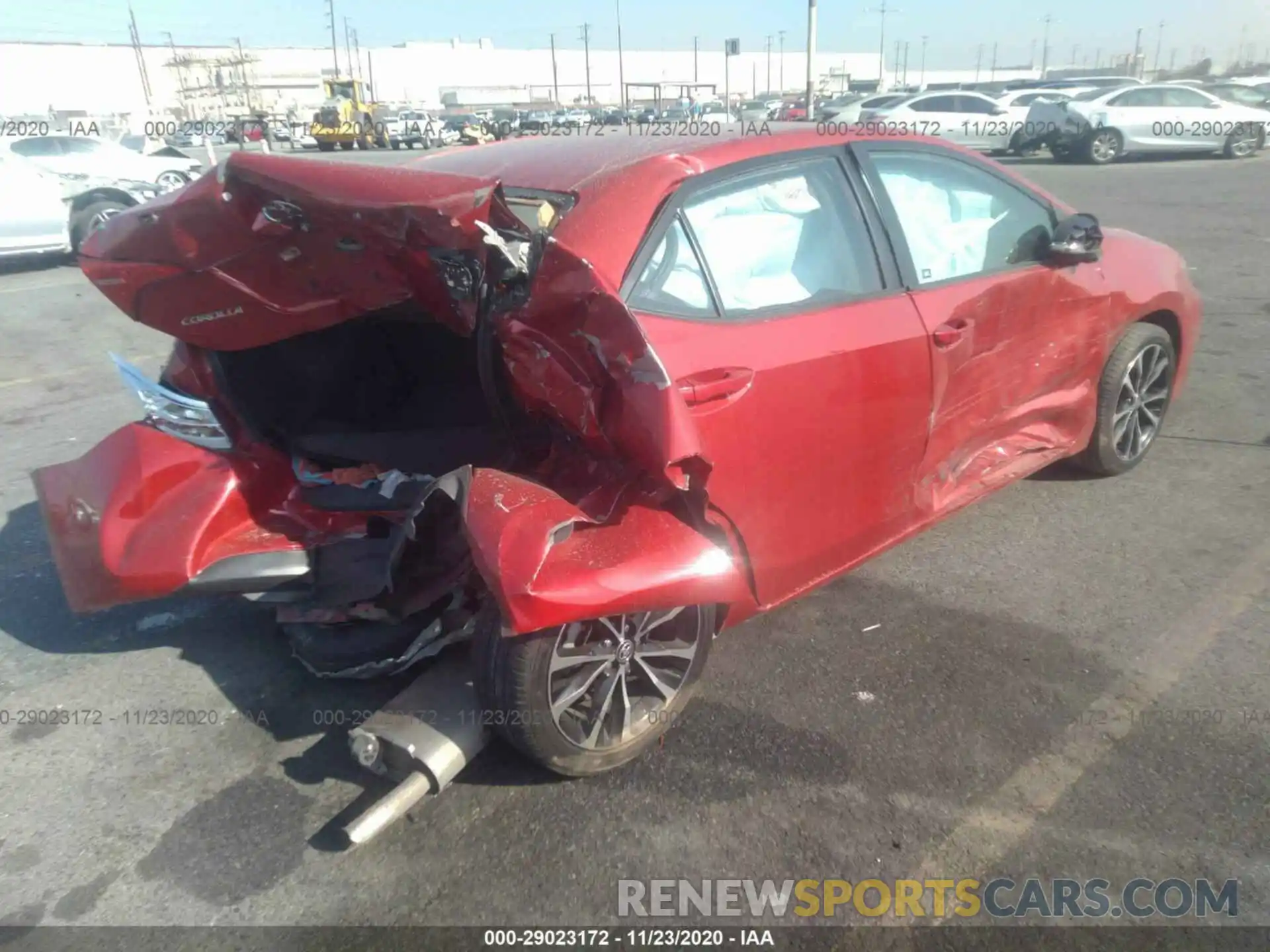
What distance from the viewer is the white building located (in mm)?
69875

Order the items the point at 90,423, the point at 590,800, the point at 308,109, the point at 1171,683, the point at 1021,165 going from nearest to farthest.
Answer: the point at 590,800 → the point at 1171,683 → the point at 90,423 → the point at 1021,165 → the point at 308,109

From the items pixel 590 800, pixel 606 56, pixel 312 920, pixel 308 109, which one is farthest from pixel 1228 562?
pixel 606 56

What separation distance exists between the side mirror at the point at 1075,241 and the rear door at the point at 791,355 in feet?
3.19

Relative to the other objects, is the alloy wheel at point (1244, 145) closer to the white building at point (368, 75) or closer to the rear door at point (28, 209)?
the rear door at point (28, 209)

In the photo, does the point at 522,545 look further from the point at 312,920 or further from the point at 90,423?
the point at 90,423

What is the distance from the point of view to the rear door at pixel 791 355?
2672 millimetres

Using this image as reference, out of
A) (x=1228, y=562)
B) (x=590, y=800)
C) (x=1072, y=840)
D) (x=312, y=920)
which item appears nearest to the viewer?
(x=312, y=920)

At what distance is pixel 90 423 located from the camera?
5828 millimetres

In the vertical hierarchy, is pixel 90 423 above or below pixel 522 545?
below

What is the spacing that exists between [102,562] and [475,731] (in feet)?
4.27

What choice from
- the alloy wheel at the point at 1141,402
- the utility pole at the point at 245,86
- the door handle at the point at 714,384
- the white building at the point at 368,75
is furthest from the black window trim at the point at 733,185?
the utility pole at the point at 245,86

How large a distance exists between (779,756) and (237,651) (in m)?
2.00

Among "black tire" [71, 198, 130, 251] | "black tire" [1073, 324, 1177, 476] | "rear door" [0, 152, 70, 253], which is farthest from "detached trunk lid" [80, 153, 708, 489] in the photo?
"black tire" [71, 198, 130, 251]

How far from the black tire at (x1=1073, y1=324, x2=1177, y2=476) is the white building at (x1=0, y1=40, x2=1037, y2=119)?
182 feet
